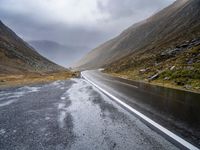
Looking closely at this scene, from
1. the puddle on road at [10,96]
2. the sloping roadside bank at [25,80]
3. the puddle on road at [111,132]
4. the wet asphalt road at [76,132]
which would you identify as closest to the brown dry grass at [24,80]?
the sloping roadside bank at [25,80]

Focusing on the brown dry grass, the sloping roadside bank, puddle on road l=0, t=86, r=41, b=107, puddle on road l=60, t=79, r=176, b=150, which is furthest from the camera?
the brown dry grass

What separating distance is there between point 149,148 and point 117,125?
1954mm

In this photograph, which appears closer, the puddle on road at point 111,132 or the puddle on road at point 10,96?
the puddle on road at point 111,132

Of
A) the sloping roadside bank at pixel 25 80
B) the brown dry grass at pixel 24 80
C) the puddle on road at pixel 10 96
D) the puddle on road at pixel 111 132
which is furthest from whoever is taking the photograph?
the brown dry grass at pixel 24 80

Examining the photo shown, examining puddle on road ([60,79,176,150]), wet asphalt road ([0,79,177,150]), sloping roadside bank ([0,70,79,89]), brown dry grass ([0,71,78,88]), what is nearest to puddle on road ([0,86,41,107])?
wet asphalt road ([0,79,177,150])

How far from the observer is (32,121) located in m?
7.20

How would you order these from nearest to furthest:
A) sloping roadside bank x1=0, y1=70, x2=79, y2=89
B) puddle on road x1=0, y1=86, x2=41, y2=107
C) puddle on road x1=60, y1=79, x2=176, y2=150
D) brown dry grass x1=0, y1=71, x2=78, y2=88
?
puddle on road x1=60, y1=79, x2=176, y2=150
puddle on road x1=0, y1=86, x2=41, y2=107
sloping roadside bank x1=0, y1=70, x2=79, y2=89
brown dry grass x1=0, y1=71, x2=78, y2=88

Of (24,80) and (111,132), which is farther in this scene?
(24,80)

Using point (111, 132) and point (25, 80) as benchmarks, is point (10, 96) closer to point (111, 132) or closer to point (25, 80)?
point (111, 132)

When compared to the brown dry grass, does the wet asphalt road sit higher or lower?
lower

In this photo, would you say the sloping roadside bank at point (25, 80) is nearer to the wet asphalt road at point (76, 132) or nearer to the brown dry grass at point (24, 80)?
the brown dry grass at point (24, 80)

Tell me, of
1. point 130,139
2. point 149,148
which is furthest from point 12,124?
point 149,148

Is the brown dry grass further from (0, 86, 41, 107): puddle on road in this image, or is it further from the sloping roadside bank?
(0, 86, 41, 107): puddle on road

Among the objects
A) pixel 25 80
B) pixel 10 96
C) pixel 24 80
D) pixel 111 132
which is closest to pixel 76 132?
pixel 111 132
